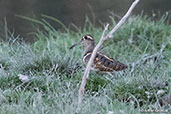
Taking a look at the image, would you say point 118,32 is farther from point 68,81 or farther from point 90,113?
point 90,113

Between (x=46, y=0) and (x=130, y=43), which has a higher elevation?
(x=46, y=0)

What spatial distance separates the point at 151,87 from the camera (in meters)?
6.32

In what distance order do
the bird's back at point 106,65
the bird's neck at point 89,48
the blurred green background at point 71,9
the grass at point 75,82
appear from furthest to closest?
1. the blurred green background at point 71,9
2. the bird's neck at point 89,48
3. the bird's back at point 106,65
4. the grass at point 75,82

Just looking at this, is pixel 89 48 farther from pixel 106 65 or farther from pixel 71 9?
pixel 71 9

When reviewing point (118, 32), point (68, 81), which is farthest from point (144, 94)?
point (118, 32)

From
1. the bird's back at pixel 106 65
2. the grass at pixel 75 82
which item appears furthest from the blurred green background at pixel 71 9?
the bird's back at pixel 106 65

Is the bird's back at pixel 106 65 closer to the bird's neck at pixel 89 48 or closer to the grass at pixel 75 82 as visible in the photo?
the grass at pixel 75 82

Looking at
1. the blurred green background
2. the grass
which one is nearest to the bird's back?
the grass

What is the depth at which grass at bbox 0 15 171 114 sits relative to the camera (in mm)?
5633

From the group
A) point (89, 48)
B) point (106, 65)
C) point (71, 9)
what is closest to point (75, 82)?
point (106, 65)

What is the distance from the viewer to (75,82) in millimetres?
6754

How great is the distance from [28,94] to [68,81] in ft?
2.48

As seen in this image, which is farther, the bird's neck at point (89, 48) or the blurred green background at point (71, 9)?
the blurred green background at point (71, 9)

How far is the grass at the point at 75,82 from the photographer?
18.5ft
